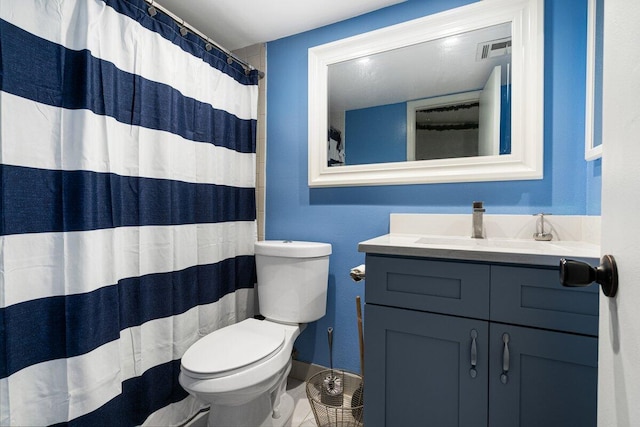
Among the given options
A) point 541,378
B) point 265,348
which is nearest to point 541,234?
point 541,378

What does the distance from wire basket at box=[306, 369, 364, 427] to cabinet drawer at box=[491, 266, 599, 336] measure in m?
0.90

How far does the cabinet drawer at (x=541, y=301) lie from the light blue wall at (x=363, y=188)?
486 mm

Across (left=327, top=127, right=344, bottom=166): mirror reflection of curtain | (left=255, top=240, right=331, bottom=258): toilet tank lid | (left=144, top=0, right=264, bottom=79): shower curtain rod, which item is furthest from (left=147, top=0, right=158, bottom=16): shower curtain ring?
(left=255, top=240, right=331, bottom=258): toilet tank lid

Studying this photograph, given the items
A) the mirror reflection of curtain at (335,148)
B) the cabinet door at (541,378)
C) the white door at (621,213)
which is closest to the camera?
the white door at (621,213)

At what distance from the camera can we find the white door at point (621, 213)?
383mm

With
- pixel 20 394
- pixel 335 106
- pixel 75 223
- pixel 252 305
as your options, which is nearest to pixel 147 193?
pixel 75 223

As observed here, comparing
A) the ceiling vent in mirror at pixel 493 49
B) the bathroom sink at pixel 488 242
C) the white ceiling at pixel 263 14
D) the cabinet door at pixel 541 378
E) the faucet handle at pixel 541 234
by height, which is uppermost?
the white ceiling at pixel 263 14

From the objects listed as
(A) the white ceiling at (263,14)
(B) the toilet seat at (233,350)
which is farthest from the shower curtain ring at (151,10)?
(B) the toilet seat at (233,350)

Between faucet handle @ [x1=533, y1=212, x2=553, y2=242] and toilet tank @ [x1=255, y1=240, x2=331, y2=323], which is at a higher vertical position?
faucet handle @ [x1=533, y1=212, x2=553, y2=242]

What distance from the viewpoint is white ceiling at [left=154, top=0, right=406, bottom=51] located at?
1.51 m

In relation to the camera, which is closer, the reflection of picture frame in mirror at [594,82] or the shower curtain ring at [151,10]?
the reflection of picture frame in mirror at [594,82]

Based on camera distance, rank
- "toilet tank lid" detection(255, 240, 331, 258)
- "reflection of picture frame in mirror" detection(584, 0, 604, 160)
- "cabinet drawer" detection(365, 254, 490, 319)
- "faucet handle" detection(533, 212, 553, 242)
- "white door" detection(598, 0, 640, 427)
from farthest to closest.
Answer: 1. "toilet tank lid" detection(255, 240, 331, 258)
2. "faucet handle" detection(533, 212, 553, 242)
3. "reflection of picture frame in mirror" detection(584, 0, 604, 160)
4. "cabinet drawer" detection(365, 254, 490, 319)
5. "white door" detection(598, 0, 640, 427)

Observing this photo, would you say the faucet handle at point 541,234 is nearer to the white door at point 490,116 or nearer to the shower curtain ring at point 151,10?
the white door at point 490,116

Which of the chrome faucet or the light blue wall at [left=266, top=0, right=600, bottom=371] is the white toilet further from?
the chrome faucet
